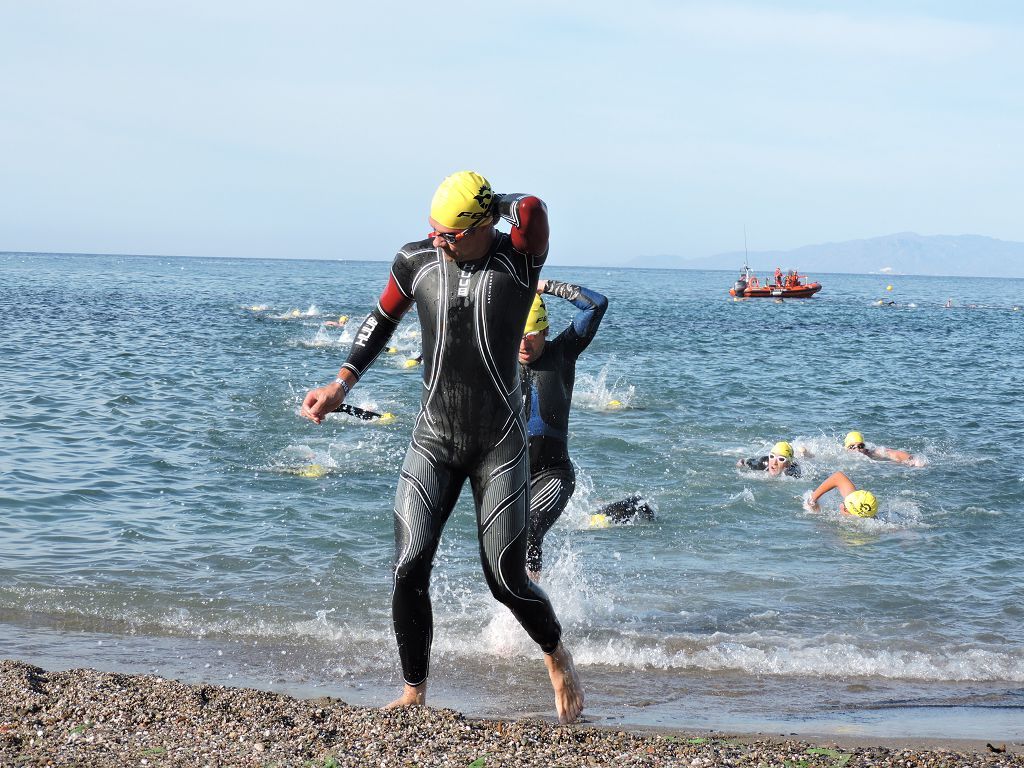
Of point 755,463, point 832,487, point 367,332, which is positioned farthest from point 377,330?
point 755,463

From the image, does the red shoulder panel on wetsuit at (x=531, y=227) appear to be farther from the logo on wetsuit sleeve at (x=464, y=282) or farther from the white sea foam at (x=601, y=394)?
the white sea foam at (x=601, y=394)

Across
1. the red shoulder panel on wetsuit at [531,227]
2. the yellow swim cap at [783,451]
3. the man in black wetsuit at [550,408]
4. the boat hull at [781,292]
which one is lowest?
the yellow swim cap at [783,451]

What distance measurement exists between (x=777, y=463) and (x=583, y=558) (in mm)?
4815

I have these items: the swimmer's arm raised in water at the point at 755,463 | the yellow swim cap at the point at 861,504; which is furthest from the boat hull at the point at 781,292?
the yellow swim cap at the point at 861,504

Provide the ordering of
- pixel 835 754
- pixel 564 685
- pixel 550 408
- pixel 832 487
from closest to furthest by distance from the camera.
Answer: pixel 835 754 → pixel 564 685 → pixel 550 408 → pixel 832 487

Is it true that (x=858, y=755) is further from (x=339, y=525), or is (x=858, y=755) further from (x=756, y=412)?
(x=756, y=412)

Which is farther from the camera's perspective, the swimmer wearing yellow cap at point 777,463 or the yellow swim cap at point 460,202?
the swimmer wearing yellow cap at point 777,463

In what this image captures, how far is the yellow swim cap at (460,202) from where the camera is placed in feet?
14.4

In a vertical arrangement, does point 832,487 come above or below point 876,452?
above

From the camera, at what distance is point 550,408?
725 centimetres

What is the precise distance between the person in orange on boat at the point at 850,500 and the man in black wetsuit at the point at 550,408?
5878 mm

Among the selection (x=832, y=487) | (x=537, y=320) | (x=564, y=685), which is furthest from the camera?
(x=832, y=487)

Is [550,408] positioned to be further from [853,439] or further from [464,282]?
[853,439]

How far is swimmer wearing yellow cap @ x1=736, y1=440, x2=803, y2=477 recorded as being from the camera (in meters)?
13.9
